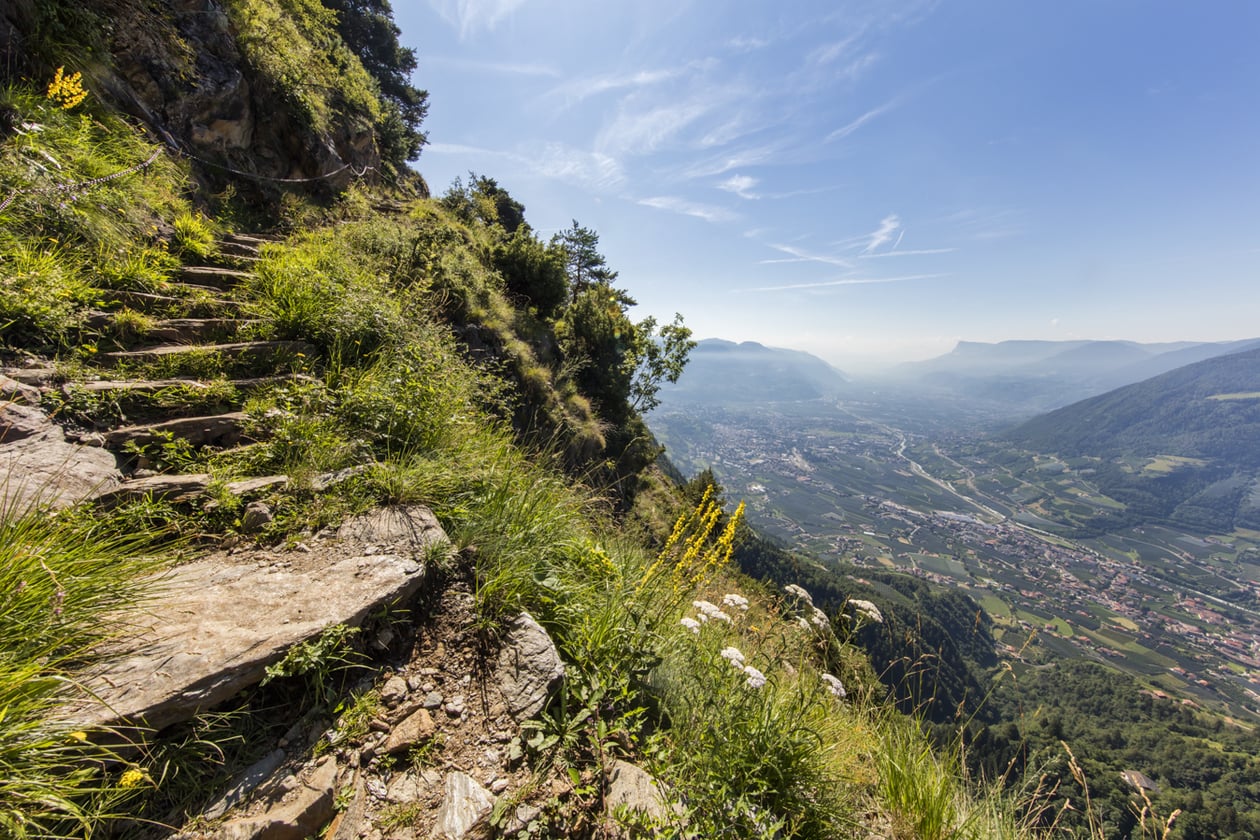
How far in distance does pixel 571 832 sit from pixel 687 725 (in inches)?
37.7

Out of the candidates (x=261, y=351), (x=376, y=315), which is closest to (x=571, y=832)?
(x=261, y=351)

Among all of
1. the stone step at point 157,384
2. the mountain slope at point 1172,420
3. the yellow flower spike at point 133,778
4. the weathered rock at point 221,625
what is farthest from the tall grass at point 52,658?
the mountain slope at point 1172,420

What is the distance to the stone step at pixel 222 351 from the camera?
12.8 ft

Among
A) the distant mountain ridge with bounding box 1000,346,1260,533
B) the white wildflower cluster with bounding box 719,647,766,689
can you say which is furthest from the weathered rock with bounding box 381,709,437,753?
the distant mountain ridge with bounding box 1000,346,1260,533

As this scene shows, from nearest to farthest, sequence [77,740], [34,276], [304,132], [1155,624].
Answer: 1. [77,740]
2. [34,276]
3. [304,132]
4. [1155,624]

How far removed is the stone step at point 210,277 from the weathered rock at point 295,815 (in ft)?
20.2

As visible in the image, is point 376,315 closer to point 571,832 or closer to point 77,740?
point 77,740

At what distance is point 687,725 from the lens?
8.80ft

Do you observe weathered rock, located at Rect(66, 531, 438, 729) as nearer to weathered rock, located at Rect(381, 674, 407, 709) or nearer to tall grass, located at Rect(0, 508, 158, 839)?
tall grass, located at Rect(0, 508, 158, 839)

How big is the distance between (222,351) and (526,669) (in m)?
4.60

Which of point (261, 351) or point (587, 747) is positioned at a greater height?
point (261, 351)

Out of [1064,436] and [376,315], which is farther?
[1064,436]

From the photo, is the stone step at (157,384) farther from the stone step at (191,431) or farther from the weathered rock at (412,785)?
the weathered rock at (412,785)

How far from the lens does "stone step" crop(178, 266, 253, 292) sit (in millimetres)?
5452
